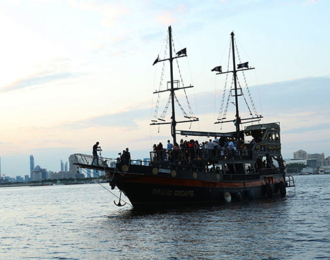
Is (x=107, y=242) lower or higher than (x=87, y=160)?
lower

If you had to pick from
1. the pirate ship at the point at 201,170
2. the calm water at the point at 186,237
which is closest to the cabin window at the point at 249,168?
the pirate ship at the point at 201,170

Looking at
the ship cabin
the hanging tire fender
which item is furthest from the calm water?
the hanging tire fender

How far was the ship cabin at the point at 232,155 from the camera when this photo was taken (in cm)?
3297

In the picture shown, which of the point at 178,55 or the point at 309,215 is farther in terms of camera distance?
the point at 178,55

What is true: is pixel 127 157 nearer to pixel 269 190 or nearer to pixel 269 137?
pixel 269 190

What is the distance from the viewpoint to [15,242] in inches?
872

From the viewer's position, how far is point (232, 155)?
115ft

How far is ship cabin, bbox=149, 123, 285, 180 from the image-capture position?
32969mm

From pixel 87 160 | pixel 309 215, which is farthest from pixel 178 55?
pixel 309 215

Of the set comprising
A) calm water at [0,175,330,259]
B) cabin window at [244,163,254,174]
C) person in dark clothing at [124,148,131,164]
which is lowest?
calm water at [0,175,330,259]

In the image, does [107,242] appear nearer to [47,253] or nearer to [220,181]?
[47,253]

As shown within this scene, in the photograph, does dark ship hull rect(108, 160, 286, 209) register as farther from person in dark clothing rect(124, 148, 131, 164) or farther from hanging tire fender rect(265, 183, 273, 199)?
hanging tire fender rect(265, 183, 273, 199)

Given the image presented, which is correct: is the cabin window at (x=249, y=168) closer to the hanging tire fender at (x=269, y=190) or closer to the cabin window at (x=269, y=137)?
the hanging tire fender at (x=269, y=190)

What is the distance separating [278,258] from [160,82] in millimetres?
25726
